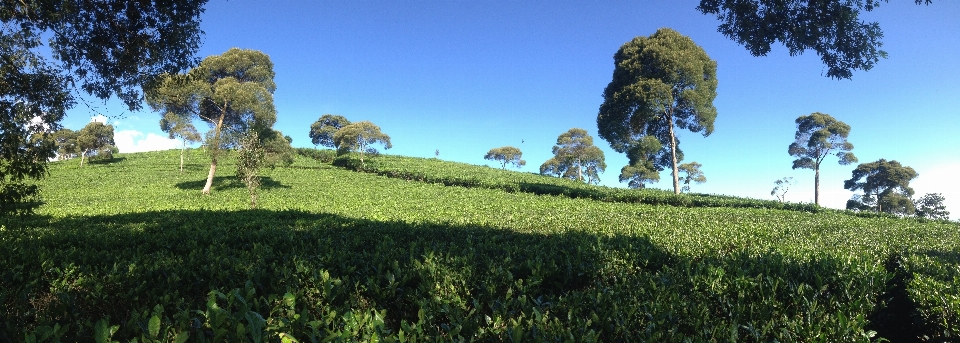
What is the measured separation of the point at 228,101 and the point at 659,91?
2946cm

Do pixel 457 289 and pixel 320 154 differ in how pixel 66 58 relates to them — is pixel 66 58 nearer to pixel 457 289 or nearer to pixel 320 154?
pixel 457 289

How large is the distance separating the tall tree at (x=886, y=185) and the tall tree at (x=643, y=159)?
27633 millimetres

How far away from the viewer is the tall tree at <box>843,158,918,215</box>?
50.5 m

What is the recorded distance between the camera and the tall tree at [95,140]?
4081 cm

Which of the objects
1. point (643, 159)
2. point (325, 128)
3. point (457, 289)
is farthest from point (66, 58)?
point (325, 128)

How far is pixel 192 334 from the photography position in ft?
9.36

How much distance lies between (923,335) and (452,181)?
1309 inches

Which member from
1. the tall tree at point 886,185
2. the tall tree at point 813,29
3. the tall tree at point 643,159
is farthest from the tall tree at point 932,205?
the tall tree at point 813,29

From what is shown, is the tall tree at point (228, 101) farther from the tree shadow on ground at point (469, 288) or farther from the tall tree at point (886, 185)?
the tall tree at point (886, 185)

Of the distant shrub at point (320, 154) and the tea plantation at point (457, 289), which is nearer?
the tea plantation at point (457, 289)

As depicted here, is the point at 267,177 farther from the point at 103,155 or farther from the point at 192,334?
the point at 192,334

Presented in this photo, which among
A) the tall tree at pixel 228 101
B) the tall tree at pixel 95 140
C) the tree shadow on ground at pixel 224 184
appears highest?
the tall tree at pixel 228 101

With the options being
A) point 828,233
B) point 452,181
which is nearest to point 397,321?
point 828,233

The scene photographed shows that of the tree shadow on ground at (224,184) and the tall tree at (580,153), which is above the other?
the tall tree at (580,153)
